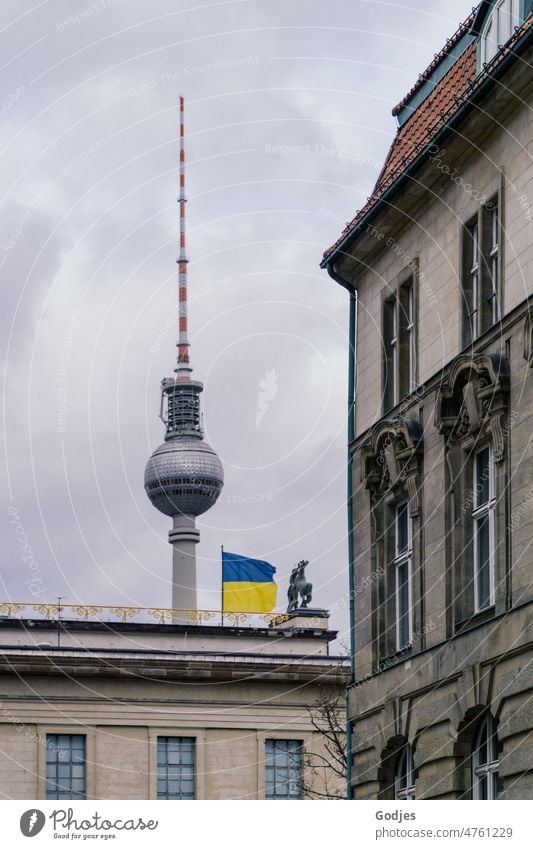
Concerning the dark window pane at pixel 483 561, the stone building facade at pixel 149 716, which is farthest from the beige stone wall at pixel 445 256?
the stone building facade at pixel 149 716

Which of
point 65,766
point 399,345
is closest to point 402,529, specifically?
point 399,345

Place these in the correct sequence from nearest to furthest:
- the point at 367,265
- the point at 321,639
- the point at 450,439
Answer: the point at 450,439 < the point at 367,265 < the point at 321,639

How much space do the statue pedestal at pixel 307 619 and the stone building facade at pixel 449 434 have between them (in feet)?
143

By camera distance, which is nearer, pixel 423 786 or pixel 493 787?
pixel 493 787

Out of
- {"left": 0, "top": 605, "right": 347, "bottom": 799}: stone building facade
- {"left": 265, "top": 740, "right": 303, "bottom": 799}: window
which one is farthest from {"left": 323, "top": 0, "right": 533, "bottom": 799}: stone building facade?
{"left": 265, "top": 740, "right": 303, "bottom": 799}: window

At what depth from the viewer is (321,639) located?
283 feet

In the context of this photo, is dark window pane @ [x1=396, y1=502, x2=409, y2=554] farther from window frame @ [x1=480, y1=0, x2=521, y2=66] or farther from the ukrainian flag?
the ukrainian flag

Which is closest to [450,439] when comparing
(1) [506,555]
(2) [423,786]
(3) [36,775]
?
(1) [506,555]

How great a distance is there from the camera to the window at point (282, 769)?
265 ft

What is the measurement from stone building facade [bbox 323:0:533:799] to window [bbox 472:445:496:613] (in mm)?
39

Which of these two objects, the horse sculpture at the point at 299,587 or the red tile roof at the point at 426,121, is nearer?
the red tile roof at the point at 426,121

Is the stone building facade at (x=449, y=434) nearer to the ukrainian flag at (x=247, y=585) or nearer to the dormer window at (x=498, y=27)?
the dormer window at (x=498, y=27)

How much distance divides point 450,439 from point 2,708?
46.0 m
